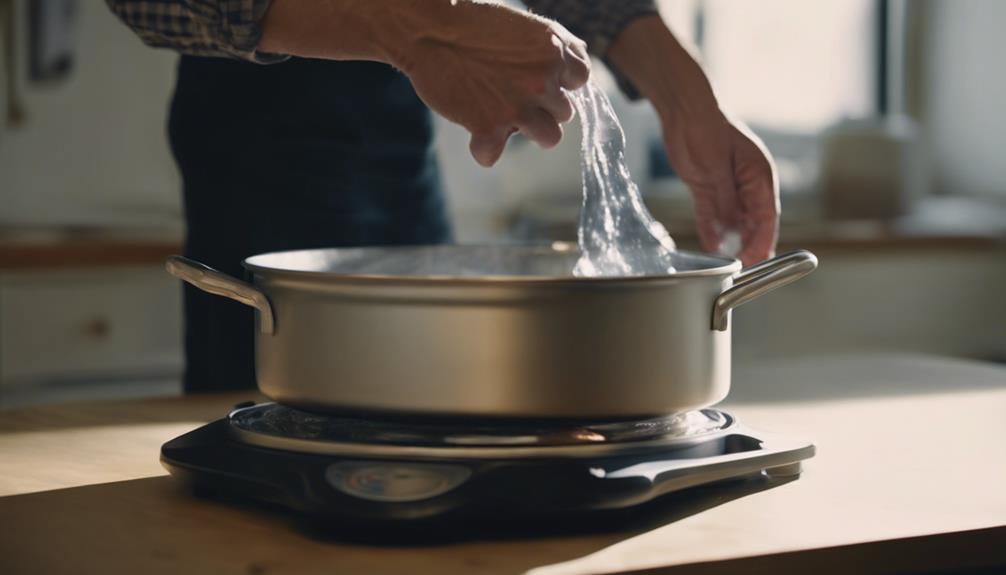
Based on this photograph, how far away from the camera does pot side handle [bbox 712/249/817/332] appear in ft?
2.20

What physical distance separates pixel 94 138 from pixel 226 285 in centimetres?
184

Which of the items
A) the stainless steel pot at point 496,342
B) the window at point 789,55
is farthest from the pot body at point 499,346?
the window at point 789,55

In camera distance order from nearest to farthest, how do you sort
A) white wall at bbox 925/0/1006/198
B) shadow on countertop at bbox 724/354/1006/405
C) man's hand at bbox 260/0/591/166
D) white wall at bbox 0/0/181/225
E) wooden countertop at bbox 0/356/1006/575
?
wooden countertop at bbox 0/356/1006/575 < man's hand at bbox 260/0/591/166 < shadow on countertop at bbox 724/354/1006/405 < white wall at bbox 0/0/181/225 < white wall at bbox 925/0/1006/198

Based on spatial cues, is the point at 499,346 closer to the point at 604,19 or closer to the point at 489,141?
the point at 489,141

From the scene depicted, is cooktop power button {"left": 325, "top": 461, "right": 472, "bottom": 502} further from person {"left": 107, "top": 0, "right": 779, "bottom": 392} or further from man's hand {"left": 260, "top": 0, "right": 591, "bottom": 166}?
person {"left": 107, "top": 0, "right": 779, "bottom": 392}

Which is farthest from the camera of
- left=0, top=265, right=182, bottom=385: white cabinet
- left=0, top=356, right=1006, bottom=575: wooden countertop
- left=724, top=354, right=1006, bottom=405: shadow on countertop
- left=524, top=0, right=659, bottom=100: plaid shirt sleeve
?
left=0, top=265, right=182, bottom=385: white cabinet

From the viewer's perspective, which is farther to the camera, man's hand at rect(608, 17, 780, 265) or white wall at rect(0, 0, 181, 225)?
white wall at rect(0, 0, 181, 225)

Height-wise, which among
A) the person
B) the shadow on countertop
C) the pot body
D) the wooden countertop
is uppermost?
the person

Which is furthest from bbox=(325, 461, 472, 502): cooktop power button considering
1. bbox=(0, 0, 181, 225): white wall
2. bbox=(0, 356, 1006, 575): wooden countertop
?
bbox=(0, 0, 181, 225): white wall

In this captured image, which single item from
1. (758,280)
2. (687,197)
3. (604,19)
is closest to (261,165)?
(604,19)

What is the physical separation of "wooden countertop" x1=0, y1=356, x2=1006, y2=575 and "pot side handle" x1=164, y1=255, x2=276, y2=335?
0.10 meters

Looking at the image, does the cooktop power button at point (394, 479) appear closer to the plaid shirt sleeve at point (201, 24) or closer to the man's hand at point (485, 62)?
the man's hand at point (485, 62)

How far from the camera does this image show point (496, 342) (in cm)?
61

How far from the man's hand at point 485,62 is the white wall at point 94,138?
1.79 meters
